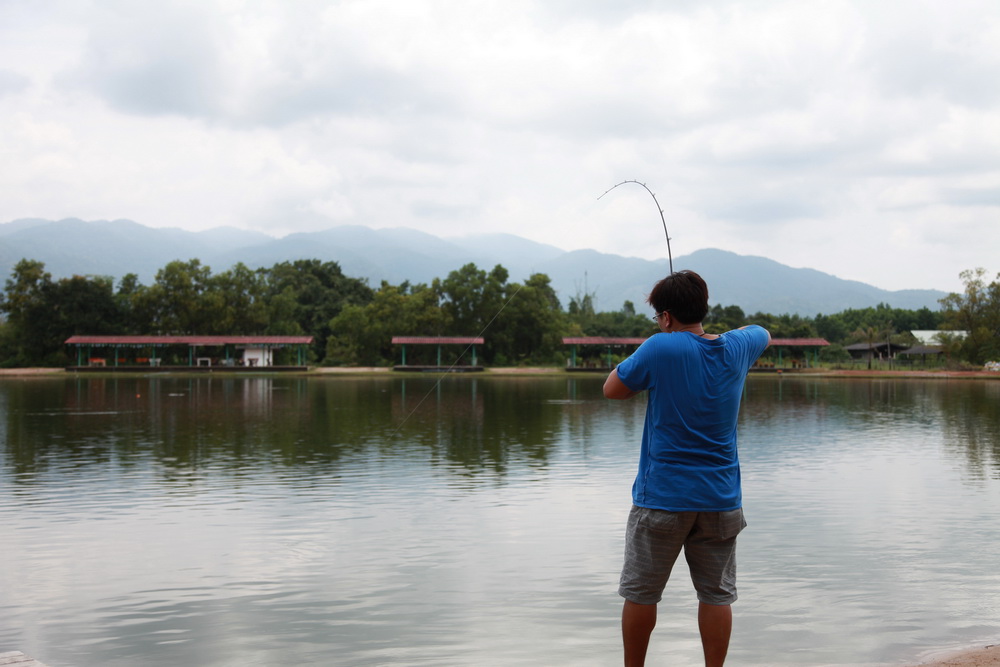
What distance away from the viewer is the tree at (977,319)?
69.9m

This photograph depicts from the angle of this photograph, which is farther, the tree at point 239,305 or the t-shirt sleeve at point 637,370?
the tree at point 239,305

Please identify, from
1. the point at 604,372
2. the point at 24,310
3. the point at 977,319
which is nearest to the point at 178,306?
the point at 24,310

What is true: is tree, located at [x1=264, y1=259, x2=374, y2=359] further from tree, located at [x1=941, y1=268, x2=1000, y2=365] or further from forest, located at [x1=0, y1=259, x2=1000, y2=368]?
tree, located at [x1=941, y1=268, x2=1000, y2=365]

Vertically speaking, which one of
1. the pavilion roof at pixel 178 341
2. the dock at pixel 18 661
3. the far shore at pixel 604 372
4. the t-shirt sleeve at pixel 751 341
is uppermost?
the pavilion roof at pixel 178 341

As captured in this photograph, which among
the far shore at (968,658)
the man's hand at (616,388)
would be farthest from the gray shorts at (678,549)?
the far shore at (968,658)

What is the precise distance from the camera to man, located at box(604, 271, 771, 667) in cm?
359

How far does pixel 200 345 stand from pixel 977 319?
6656 cm

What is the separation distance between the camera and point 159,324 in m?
76.1

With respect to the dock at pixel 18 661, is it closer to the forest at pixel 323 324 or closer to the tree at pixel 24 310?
the forest at pixel 323 324

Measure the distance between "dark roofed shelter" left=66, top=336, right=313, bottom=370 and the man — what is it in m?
63.8

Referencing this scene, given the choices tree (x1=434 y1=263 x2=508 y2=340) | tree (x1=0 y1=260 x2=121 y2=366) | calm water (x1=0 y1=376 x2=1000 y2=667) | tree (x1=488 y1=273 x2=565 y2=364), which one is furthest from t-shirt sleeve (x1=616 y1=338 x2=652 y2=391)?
tree (x1=0 y1=260 x2=121 y2=366)

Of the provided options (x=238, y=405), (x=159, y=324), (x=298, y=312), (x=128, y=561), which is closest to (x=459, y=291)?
(x=298, y=312)

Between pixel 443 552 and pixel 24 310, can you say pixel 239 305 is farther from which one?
pixel 443 552

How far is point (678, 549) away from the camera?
369 centimetres
